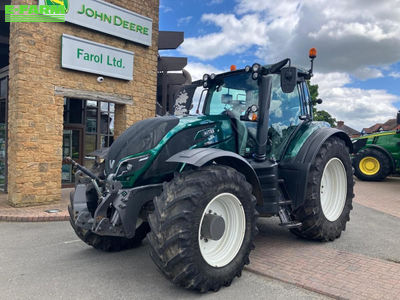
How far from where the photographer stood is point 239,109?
4.94 meters

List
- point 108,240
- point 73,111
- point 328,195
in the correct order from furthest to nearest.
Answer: point 73,111 < point 328,195 < point 108,240

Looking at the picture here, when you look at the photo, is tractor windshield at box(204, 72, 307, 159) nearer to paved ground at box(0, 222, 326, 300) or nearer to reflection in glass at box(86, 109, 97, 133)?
paved ground at box(0, 222, 326, 300)

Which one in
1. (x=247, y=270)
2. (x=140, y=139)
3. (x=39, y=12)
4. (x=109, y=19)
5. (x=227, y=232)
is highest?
(x=109, y=19)

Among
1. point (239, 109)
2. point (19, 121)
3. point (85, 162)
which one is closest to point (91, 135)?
point (85, 162)

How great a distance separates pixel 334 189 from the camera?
222 inches

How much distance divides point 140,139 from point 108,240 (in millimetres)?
1618

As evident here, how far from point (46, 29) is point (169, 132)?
6.16 m

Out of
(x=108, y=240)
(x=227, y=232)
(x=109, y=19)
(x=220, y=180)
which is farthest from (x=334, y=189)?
(x=109, y=19)

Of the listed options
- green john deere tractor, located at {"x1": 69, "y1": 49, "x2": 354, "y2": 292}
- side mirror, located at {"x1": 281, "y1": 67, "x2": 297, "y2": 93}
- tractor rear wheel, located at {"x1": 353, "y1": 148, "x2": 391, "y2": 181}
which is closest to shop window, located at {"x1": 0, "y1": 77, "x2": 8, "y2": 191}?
green john deere tractor, located at {"x1": 69, "y1": 49, "x2": 354, "y2": 292}

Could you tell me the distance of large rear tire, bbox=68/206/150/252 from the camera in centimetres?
451

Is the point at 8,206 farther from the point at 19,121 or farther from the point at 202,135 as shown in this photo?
the point at 202,135

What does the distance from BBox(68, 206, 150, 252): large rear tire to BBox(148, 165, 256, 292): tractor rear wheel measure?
151cm

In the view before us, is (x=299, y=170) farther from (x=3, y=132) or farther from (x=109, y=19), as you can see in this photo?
(x=3, y=132)

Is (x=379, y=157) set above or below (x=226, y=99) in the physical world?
below
